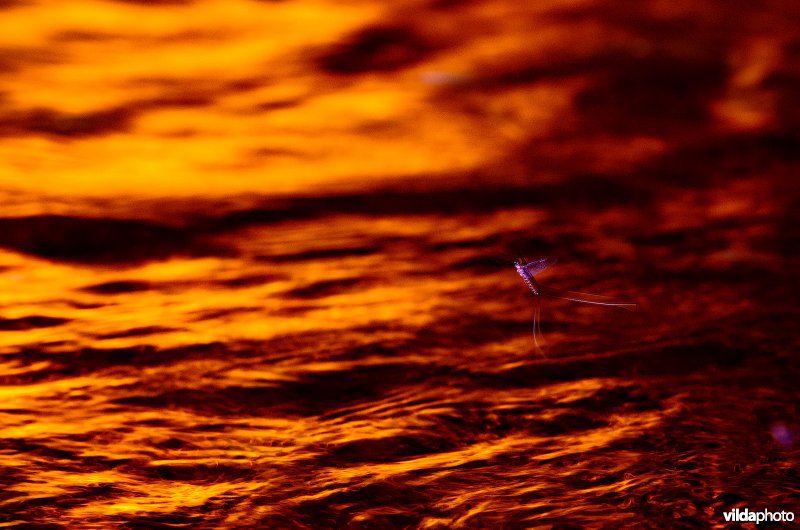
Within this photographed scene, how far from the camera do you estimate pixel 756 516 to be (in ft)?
5.59

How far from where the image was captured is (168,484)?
1.86 meters

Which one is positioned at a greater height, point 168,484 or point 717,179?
point 717,179

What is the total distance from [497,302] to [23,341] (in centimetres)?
133

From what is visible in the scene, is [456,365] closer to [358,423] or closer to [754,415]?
[358,423]

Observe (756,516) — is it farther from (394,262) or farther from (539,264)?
(394,262)

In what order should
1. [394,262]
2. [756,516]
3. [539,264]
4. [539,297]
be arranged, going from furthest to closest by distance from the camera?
[539,297] → [539,264] → [394,262] → [756,516]

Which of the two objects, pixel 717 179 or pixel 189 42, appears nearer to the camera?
pixel 189 42

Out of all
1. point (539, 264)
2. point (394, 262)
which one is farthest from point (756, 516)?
point (394, 262)

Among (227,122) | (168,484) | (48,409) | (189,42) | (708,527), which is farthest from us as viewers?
(48,409)

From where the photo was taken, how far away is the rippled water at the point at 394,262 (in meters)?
1.46

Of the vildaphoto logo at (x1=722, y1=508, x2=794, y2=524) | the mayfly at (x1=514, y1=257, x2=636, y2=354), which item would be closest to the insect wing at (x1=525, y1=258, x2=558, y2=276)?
the mayfly at (x1=514, y1=257, x2=636, y2=354)

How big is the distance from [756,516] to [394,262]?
108 centimetres

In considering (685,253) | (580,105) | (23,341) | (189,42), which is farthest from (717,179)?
(23,341)

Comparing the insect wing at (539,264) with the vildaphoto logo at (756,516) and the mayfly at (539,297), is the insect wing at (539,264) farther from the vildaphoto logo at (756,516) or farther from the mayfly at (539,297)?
the vildaphoto logo at (756,516)
